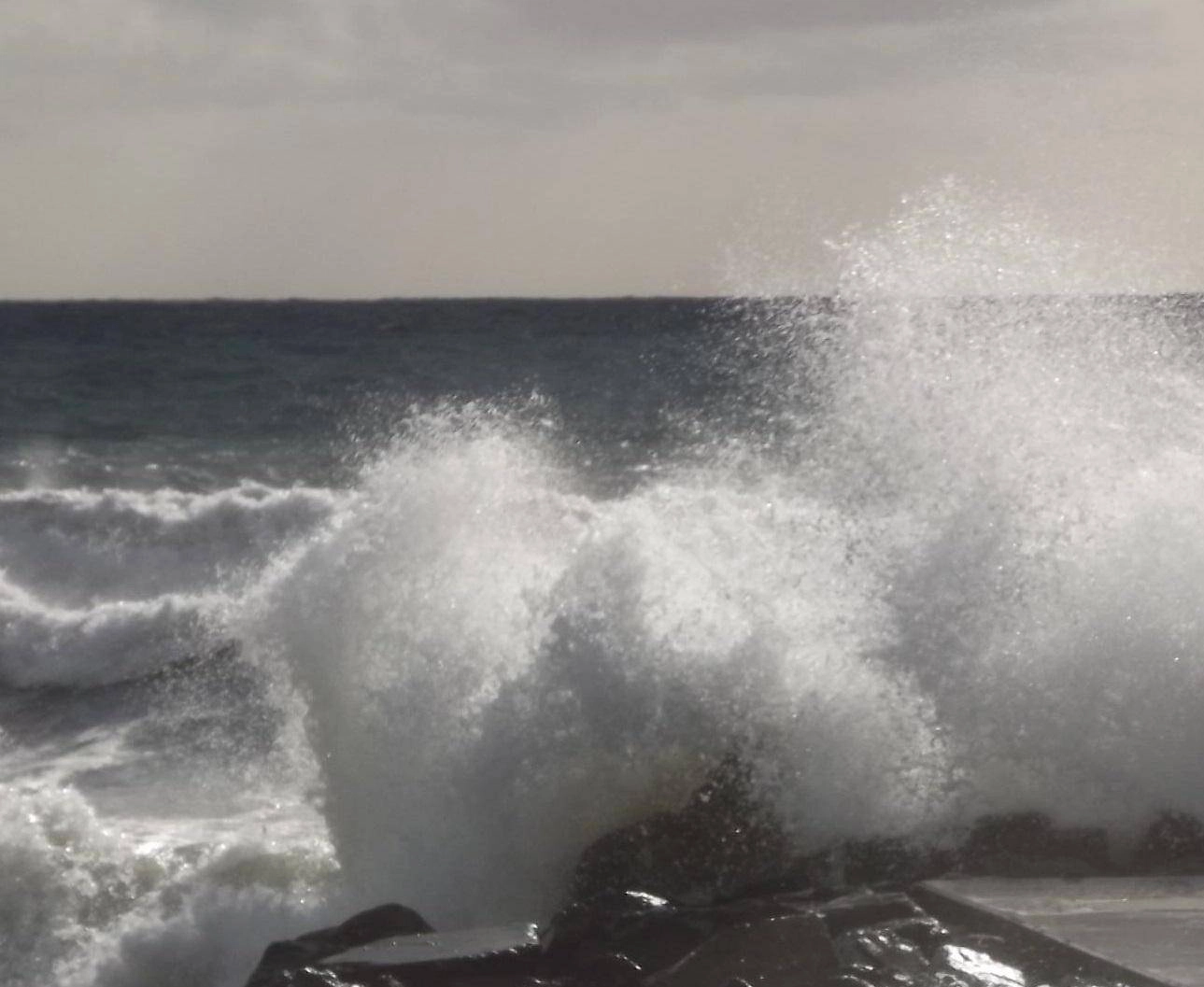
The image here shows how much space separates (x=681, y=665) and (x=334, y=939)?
1577 millimetres

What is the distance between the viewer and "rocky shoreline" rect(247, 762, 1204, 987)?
12.8ft

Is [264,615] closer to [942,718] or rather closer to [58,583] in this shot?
[942,718]

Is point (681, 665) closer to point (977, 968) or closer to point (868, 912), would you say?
point (868, 912)

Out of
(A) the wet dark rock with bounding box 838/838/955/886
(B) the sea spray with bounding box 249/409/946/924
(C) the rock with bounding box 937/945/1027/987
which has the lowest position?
(C) the rock with bounding box 937/945/1027/987

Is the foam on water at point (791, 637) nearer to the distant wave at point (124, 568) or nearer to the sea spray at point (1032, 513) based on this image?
the sea spray at point (1032, 513)

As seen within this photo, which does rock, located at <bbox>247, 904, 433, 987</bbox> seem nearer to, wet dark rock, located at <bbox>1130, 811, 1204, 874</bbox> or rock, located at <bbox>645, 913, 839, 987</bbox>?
rock, located at <bbox>645, 913, 839, 987</bbox>

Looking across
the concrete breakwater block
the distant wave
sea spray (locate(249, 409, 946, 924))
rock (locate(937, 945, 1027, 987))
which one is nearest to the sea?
sea spray (locate(249, 409, 946, 924))

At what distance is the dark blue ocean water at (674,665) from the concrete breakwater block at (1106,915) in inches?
22.3

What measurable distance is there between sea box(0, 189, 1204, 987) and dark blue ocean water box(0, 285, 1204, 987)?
0.01 metres

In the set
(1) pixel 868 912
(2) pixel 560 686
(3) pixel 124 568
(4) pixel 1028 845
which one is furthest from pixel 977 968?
(3) pixel 124 568

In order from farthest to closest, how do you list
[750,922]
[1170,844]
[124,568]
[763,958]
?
[124,568], [1170,844], [750,922], [763,958]

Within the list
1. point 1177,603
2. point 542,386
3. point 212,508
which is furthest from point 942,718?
point 542,386

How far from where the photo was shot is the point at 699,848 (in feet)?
16.8

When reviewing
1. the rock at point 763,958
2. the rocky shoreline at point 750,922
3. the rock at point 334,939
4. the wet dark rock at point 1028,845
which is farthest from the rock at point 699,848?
the rock at point 763,958
